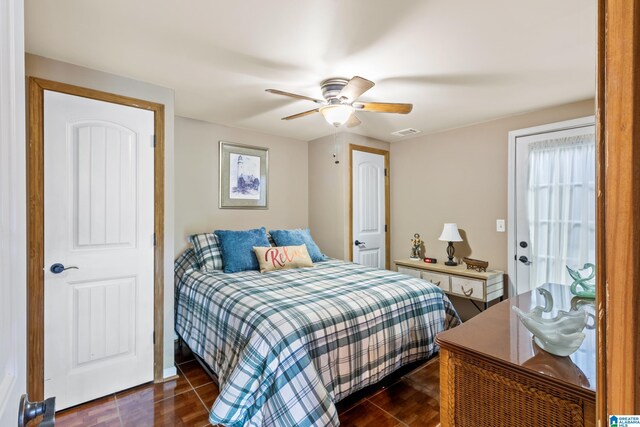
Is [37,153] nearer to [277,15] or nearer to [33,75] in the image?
[33,75]

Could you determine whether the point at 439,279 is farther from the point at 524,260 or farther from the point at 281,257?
the point at 281,257

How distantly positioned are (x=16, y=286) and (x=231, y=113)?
2.71 meters

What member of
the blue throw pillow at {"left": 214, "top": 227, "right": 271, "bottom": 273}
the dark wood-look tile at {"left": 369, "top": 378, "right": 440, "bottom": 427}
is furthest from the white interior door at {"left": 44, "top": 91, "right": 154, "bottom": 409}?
the dark wood-look tile at {"left": 369, "top": 378, "right": 440, "bottom": 427}

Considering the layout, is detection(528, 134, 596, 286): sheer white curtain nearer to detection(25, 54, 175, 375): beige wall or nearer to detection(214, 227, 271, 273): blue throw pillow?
detection(214, 227, 271, 273): blue throw pillow

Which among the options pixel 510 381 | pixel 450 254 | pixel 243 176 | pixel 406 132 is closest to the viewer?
pixel 510 381

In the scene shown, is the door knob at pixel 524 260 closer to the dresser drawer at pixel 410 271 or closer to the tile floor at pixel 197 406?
the dresser drawer at pixel 410 271

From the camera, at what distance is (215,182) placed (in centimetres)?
340

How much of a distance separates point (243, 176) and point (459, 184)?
8.29ft

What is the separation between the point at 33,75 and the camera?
1.86 m

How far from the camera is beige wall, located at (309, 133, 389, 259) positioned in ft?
12.3

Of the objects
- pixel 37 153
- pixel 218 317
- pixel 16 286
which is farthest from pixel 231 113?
pixel 16 286

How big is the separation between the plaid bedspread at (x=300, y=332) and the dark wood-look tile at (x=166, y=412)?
10.0 inches

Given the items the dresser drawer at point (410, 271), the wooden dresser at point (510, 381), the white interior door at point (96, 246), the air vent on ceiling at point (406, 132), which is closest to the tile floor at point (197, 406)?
the white interior door at point (96, 246)

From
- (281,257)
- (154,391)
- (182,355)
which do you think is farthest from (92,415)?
(281,257)
